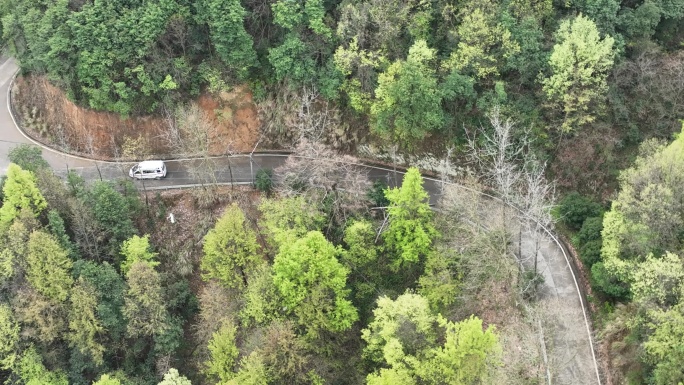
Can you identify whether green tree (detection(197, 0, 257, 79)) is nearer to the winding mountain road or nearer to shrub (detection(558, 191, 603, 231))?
the winding mountain road

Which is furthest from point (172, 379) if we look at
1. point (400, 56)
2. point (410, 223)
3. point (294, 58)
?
point (400, 56)

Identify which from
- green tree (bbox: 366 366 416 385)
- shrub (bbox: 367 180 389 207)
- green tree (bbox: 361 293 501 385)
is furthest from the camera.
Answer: shrub (bbox: 367 180 389 207)

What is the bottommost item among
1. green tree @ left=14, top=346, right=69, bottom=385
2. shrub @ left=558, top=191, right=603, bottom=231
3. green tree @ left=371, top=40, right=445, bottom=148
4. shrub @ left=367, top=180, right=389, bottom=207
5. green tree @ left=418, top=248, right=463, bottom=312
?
green tree @ left=14, top=346, right=69, bottom=385

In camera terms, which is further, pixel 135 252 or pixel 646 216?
pixel 135 252

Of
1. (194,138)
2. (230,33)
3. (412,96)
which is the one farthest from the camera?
(230,33)

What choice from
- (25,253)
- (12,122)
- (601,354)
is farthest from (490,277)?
(12,122)

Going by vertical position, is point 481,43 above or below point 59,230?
above

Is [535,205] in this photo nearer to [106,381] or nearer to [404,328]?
[404,328]

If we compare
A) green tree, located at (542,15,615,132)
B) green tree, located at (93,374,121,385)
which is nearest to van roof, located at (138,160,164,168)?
green tree, located at (93,374,121,385)
